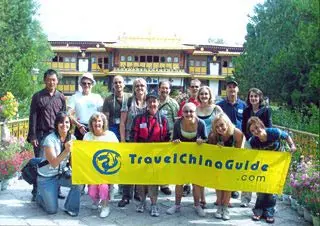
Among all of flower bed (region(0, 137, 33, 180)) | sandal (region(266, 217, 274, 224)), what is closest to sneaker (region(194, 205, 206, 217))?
sandal (region(266, 217, 274, 224))

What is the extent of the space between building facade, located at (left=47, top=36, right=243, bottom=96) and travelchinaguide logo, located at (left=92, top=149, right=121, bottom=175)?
36.5m

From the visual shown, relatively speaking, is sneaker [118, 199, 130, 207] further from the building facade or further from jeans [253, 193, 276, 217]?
the building facade

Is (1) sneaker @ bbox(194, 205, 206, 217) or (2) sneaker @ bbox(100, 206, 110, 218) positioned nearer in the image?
(2) sneaker @ bbox(100, 206, 110, 218)

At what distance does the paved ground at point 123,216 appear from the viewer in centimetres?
540

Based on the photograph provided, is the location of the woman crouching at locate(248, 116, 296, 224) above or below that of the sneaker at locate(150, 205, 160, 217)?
above

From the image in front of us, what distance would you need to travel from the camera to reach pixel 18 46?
894 inches

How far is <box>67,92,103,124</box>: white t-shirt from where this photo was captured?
6.49 m

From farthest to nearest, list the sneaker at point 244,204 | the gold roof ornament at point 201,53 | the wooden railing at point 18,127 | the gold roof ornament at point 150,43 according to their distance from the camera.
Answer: the gold roof ornament at point 201,53 < the gold roof ornament at point 150,43 < the wooden railing at point 18,127 < the sneaker at point 244,204

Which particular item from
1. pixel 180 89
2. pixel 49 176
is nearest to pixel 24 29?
pixel 49 176

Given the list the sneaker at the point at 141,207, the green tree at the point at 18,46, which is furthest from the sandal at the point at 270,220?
the green tree at the point at 18,46

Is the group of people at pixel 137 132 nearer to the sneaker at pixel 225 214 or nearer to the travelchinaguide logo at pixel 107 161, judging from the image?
the sneaker at pixel 225 214

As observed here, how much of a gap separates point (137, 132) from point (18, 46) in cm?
1924

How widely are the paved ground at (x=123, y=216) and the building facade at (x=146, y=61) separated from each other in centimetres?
3608

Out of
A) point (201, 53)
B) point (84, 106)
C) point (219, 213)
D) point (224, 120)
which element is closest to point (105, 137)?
point (84, 106)
